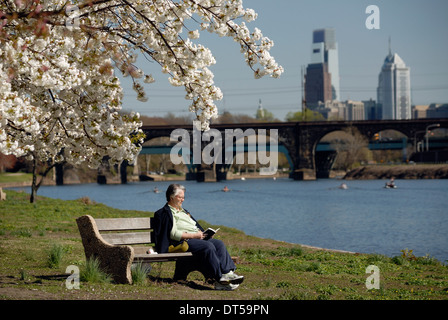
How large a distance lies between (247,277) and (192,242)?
1.84 meters

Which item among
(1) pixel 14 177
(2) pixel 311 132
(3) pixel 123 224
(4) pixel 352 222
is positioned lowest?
(4) pixel 352 222

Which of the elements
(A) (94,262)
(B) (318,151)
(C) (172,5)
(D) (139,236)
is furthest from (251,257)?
(B) (318,151)

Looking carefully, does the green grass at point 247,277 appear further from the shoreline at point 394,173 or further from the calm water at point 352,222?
the shoreline at point 394,173

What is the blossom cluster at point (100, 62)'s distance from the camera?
805 centimetres

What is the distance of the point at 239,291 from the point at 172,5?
4.12 meters

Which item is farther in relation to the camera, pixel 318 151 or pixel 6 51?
→ pixel 318 151

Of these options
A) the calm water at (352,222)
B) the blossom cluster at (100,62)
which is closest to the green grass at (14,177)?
the calm water at (352,222)

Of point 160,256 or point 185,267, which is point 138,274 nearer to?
point 160,256

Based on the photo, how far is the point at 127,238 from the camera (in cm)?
971

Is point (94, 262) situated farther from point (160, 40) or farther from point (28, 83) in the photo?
point (160, 40)

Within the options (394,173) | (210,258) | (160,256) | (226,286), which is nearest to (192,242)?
(210,258)

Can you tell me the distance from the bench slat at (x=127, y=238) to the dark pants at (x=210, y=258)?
0.95 m

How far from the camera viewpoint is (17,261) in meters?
11.2

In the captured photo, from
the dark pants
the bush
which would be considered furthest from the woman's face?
the bush
